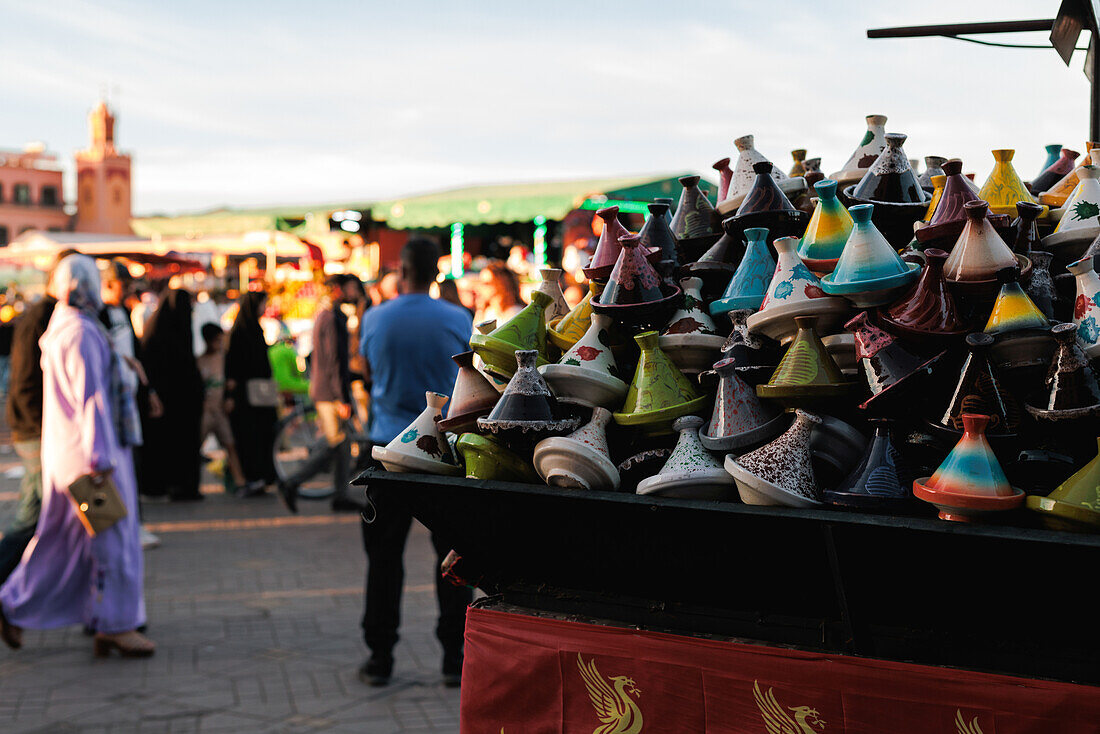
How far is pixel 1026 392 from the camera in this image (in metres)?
1.73

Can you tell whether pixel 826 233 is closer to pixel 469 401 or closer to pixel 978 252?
pixel 978 252

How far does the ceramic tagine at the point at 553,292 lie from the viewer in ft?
7.88

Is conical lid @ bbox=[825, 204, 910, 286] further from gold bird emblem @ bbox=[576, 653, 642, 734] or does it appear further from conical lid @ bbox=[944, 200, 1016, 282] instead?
gold bird emblem @ bbox=[576, 653, 642, 734]

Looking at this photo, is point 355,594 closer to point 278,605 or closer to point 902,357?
point 278,605

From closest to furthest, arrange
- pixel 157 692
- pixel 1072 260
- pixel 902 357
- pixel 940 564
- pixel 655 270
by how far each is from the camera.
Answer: pixel 940 564 < pixel 902 357 < pixel 1072 260 < pixel 655 270 < pixel 157 692

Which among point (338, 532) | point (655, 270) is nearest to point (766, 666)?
point (655, 270)

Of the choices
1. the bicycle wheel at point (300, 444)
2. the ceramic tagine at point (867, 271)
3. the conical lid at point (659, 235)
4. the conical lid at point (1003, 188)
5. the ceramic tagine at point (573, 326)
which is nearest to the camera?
the ceramic tagine at point (867, 271)

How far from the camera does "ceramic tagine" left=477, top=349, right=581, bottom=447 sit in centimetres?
188

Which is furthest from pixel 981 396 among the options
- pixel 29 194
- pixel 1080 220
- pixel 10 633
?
pixel 29 194

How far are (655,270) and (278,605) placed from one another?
391 cm

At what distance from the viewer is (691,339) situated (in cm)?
200

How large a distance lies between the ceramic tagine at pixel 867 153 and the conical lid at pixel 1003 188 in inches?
9.7

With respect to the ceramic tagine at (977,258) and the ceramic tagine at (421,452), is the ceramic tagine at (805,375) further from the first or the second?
the ceramic tagine at (421,452)

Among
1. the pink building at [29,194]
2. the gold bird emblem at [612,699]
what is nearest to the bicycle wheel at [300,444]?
the gold bird emblem at [612,699]
